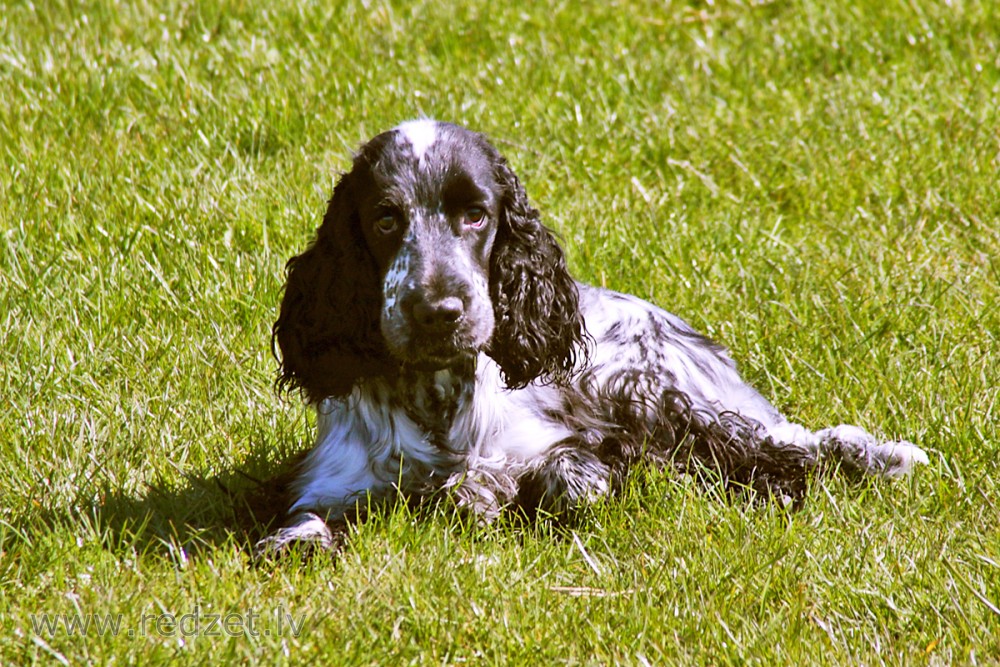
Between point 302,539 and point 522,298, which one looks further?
point 522,298

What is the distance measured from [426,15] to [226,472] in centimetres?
440

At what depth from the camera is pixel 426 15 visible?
26.9ft

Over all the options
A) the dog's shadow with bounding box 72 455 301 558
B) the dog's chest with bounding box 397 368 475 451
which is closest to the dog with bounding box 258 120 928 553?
the dog's chest with bounding box 397 368 475 451

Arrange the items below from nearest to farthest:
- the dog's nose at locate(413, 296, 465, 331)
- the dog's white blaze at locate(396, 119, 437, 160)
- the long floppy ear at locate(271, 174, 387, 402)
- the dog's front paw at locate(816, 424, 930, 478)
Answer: the dog's nose at locate(413, 296, 465, 331) < the dog's white blaze at locate(396, 119, 437, 160) < the long floppy ear at locate(271, 174, 387, 402) < the dog's front paw at locate(816, 424, 930, 478)

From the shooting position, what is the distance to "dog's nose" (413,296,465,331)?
12.4ft

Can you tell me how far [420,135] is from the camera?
405 cm

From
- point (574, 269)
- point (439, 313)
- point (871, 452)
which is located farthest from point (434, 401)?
point (574, 269)

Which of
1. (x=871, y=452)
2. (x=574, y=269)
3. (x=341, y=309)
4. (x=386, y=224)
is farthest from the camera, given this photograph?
(x=574, y=269)

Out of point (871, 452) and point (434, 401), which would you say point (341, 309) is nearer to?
point (434, 401)

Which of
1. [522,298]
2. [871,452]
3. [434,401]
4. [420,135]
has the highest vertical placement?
[420,135]

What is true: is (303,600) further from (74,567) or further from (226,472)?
(226,472)

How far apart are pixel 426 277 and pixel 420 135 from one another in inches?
18.8

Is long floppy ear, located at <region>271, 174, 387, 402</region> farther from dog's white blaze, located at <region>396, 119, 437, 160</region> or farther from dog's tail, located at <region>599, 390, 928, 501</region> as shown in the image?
dog's tail, located at <region>599, 390, 928, 501</region>

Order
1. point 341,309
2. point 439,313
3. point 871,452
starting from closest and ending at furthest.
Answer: point 439,313
point 341,309
point 871,452
